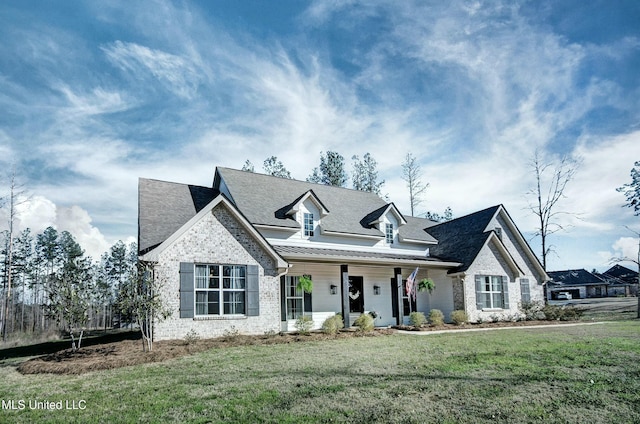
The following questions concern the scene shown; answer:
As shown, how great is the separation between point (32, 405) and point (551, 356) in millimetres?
10220

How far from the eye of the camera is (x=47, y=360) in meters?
11.0

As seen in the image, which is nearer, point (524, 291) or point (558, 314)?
point (558, 314)

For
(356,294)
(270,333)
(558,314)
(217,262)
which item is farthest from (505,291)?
(217,262)

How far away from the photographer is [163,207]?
58.9 feet

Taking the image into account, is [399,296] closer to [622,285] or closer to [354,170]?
[354,170]

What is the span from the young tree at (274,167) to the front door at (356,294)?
21180mm

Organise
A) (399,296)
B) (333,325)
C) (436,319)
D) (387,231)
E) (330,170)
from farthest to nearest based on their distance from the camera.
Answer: (330,170)
(387,231)
(399,296)
(436,319)
(333,325)

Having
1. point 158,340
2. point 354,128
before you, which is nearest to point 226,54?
point 354,128

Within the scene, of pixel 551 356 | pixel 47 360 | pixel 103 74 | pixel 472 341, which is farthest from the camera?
pixel 103 74

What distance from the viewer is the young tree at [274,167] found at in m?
40.5

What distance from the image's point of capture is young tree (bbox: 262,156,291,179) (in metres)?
40.5

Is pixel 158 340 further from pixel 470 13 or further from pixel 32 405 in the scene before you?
pixel 470 13

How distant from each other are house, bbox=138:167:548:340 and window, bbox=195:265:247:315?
0.03 meters

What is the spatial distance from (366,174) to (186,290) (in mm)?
A: 31001
